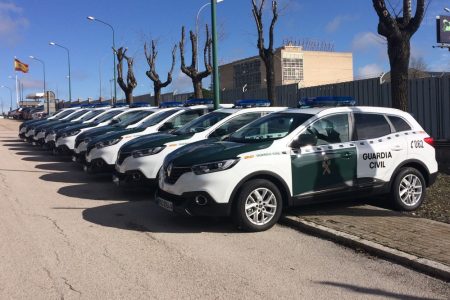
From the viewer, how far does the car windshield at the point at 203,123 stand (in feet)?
32.4

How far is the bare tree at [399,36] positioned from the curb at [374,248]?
4183mm

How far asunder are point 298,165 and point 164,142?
3.23 metres

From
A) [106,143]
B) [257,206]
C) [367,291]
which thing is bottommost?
[367,291]

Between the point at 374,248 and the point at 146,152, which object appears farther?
the point at 146,152

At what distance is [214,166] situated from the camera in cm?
654

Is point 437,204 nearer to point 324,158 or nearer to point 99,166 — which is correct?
point 324,158

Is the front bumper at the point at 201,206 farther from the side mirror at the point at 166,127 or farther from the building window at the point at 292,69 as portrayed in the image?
the building window at the point at 292,69

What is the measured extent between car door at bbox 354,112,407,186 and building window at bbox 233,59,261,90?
111 m

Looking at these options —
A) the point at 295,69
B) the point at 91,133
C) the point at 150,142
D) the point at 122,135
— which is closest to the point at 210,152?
the point at 150,142

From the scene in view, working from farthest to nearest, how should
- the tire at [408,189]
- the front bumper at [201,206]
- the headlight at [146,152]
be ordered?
1. the headlight at [146,152]
2. the tire at [408,189]
3. the front bumper at [201,206]

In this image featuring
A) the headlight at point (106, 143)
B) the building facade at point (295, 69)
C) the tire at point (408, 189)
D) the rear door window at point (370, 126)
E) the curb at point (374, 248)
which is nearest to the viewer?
the curb at point (374, 248)

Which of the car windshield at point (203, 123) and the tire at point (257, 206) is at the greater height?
the car windshield at point (203, 123)

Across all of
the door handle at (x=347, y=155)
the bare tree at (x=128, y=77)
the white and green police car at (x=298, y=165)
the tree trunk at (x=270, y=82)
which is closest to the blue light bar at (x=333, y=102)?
the white and green police car at (x=298, y=165)

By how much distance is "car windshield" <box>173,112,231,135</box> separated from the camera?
9.87 metres
